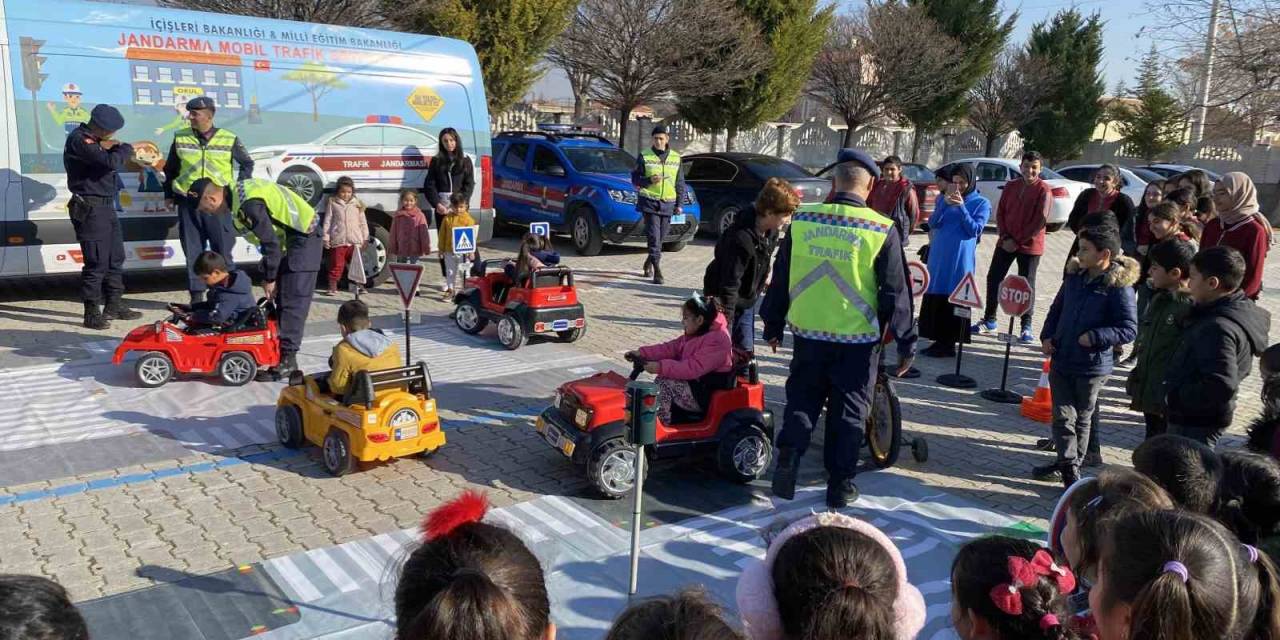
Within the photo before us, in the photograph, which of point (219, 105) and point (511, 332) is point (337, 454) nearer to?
point (511, 332)

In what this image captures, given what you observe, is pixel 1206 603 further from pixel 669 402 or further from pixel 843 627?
pixel 669 402

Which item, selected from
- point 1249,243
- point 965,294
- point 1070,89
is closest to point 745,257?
point 965,294

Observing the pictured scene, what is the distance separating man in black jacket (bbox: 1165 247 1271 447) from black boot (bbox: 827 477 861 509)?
5.77 feet

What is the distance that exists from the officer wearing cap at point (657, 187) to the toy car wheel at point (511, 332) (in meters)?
3.72

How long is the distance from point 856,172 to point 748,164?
38.6 ft

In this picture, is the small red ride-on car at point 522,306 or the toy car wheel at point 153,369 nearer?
the toy car wheel at point 153,369

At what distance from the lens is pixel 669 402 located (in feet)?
19.2

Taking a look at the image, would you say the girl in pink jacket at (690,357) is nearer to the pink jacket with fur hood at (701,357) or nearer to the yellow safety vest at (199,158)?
the pink jacket with fur hood at (701,357)

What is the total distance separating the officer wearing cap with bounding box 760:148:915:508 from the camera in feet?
17.1

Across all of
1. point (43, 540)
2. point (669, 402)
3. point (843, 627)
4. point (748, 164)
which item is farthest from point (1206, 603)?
point (748, 164)

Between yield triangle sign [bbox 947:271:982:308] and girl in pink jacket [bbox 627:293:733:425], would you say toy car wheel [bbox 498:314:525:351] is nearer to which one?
girl in pink jacket [bbox 627:293:733:425]

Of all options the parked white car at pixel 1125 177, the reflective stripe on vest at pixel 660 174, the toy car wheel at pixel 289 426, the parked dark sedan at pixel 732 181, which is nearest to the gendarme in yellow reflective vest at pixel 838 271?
the toy car wheel at pixel 289 426

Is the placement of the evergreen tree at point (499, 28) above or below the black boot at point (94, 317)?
above

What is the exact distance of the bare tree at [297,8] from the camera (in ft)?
52.6
